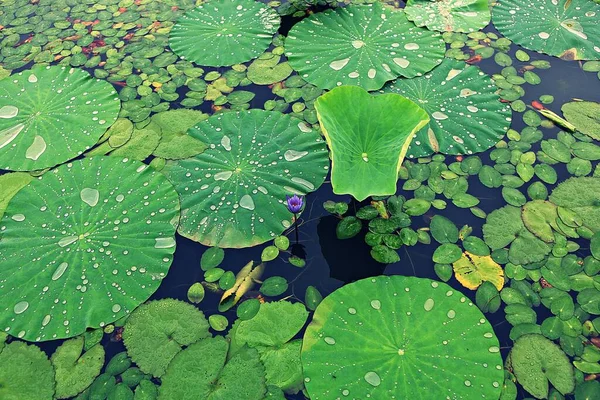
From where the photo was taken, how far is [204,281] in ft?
7.94

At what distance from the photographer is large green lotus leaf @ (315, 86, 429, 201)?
7.59 feet

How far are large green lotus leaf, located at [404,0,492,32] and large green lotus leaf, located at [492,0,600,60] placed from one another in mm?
115

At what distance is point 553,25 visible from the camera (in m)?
3.48

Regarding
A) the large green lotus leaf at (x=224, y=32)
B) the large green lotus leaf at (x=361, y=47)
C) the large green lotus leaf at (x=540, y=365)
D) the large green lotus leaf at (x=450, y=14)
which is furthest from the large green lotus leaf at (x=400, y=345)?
the large green lotus leaf at (x=450, y=14)

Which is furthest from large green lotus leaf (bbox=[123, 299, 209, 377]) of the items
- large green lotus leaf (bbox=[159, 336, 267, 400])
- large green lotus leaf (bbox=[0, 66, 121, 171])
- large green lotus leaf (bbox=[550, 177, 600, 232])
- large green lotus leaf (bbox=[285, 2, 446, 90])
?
large green lotus leaf (bbox=[550, 177, 600, 232])

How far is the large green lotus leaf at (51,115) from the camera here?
2.94m

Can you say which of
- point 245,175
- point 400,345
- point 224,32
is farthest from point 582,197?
point 224,32

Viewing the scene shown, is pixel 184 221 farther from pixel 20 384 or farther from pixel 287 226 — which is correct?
pixel 20 384

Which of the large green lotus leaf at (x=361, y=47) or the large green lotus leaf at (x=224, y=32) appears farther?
the large green lotus leaf at (x=224, y=32)

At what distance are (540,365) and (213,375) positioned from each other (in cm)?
145

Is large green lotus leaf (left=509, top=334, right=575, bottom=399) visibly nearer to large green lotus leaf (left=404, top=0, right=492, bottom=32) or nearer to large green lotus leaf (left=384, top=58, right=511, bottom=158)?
large green lotus leaf (left=384, top=58, right=511, bottom=158)

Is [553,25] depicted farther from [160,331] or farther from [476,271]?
[160,331]

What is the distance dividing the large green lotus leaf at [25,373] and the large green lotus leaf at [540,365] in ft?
6.88

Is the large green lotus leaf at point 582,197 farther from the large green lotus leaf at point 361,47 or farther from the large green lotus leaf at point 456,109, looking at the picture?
the large green lotus leaf at point 361,47
